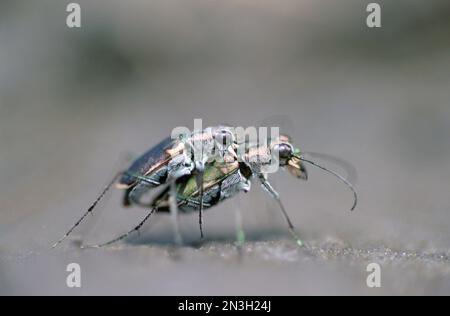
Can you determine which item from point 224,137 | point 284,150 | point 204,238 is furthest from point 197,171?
point 284,150

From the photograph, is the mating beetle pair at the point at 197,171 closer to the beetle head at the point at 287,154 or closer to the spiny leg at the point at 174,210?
the spiny leg at the point at 174,210

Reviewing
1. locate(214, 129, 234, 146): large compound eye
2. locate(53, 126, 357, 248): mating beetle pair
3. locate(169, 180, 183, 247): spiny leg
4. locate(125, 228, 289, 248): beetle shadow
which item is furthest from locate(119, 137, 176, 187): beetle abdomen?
locate(125, 228, 289, 248): beetle shadow

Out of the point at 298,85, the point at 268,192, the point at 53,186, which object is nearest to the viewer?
the point at 268,192

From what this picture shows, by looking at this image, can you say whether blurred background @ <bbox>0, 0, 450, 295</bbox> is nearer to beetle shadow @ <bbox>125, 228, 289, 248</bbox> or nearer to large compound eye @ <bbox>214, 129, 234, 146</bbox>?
beetle shadow @ <bbox>125, 228, 289, 248</bbox>

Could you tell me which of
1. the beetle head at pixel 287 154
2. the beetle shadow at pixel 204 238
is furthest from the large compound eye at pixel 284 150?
the beetle shadow at pixel 204 238
